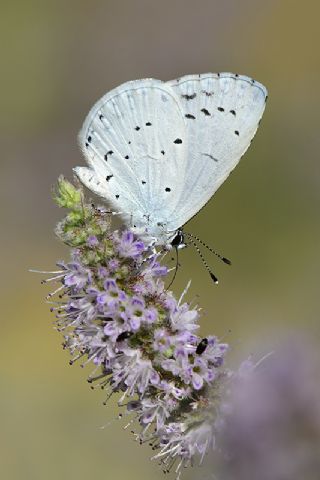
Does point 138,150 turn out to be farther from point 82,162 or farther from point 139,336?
point 82,162

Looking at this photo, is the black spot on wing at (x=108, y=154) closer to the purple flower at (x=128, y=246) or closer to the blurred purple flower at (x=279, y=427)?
the purple flower at (x=128, y=246)

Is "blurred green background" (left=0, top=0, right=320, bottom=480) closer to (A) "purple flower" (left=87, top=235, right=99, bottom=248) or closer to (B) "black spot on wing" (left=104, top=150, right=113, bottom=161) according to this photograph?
(B) "black spot on wing" (left=104, top=150, right=113, bottom=161)

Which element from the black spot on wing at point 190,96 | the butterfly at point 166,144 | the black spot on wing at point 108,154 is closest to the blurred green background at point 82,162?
the butterfly at point 166,144

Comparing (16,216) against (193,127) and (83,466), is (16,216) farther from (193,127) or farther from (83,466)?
(193,127)

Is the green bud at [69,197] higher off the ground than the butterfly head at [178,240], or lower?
higher

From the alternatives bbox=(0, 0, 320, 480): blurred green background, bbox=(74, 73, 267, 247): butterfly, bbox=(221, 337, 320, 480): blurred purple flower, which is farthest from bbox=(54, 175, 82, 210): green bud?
bbox=(0, 0, 320, 480): blurred green background
